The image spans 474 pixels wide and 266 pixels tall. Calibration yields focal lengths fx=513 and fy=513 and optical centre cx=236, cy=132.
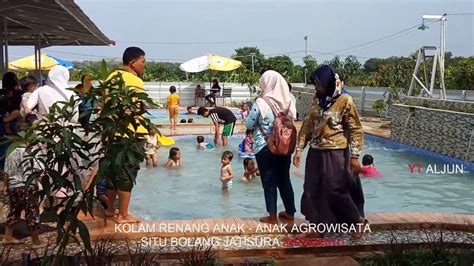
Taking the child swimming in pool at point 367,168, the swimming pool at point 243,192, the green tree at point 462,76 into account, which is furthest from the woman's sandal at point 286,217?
the green tree at point 462,76

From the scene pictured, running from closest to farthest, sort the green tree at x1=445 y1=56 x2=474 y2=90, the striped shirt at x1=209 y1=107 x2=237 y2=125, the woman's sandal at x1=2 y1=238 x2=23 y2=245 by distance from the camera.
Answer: the woman's sandal at x1=2 y1=238 x2=23 y2=245
the striped shirt at x1=209 y1=107 x2=237 y2=125
the green tree at x1=445 y1=56 x2=474 y2=90

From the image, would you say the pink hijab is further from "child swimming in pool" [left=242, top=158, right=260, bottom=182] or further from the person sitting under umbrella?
the person sitting under umbrella

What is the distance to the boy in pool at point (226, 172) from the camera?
7289 mm

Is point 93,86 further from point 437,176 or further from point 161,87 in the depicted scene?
point 161,87

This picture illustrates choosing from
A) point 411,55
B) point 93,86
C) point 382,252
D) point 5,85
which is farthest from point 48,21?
point 411,55

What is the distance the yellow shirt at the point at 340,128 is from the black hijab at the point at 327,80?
0.16 feet

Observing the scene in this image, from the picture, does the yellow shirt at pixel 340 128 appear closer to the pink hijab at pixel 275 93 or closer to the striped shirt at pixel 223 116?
the pink hijab at pixel 275 93

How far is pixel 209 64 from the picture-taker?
2317 centimetres

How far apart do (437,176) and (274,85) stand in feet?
18.7

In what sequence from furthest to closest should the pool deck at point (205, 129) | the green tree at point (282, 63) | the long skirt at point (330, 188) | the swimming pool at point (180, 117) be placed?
the green tree at point (282, 63) < the swimming pool at point (180, 117) < the pool deck at point (205, 129) < the long skirt at point (330, 188)

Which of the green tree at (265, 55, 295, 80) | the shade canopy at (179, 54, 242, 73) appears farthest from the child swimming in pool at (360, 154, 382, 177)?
the green tree at (265, 55, 295, 80)

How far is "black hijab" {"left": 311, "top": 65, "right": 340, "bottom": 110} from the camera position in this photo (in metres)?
4.00

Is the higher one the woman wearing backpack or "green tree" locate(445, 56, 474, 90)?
"green tree" locate(445, 56, 474, 90)

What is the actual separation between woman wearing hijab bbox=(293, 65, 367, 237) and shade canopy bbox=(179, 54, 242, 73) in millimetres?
18992
